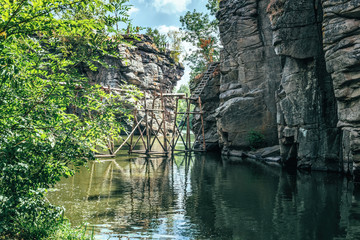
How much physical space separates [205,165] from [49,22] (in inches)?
651

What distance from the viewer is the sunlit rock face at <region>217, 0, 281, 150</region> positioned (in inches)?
948

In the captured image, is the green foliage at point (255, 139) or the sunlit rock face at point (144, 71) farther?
the sunlit rock face at point (144, 71)

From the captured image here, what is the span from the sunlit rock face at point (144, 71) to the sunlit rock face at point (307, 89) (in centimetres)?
2360

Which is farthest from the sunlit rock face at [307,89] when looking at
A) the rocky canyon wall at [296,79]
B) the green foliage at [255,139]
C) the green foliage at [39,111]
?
the green foliage at [39,111]

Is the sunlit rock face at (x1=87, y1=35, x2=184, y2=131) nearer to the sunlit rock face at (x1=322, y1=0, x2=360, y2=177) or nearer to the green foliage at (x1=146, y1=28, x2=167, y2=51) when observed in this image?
the green foliage at (x1=146, y1=28, x2=167, y2=51)

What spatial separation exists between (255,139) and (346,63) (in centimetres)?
1062

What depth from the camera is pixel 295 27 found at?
17.6m

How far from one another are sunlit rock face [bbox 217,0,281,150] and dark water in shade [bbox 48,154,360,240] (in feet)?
26.7

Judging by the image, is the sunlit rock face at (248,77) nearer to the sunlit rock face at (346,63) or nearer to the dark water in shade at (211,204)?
the dark water in shade at (211,204)

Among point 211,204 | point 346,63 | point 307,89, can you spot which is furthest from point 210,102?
point 211,204

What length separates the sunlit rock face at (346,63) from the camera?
44.0 ft

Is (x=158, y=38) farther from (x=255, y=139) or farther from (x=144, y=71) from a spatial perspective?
(x=255, y=139)

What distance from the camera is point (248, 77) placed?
25312 millimetres

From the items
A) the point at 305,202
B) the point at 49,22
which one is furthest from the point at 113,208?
the point at 49,22
